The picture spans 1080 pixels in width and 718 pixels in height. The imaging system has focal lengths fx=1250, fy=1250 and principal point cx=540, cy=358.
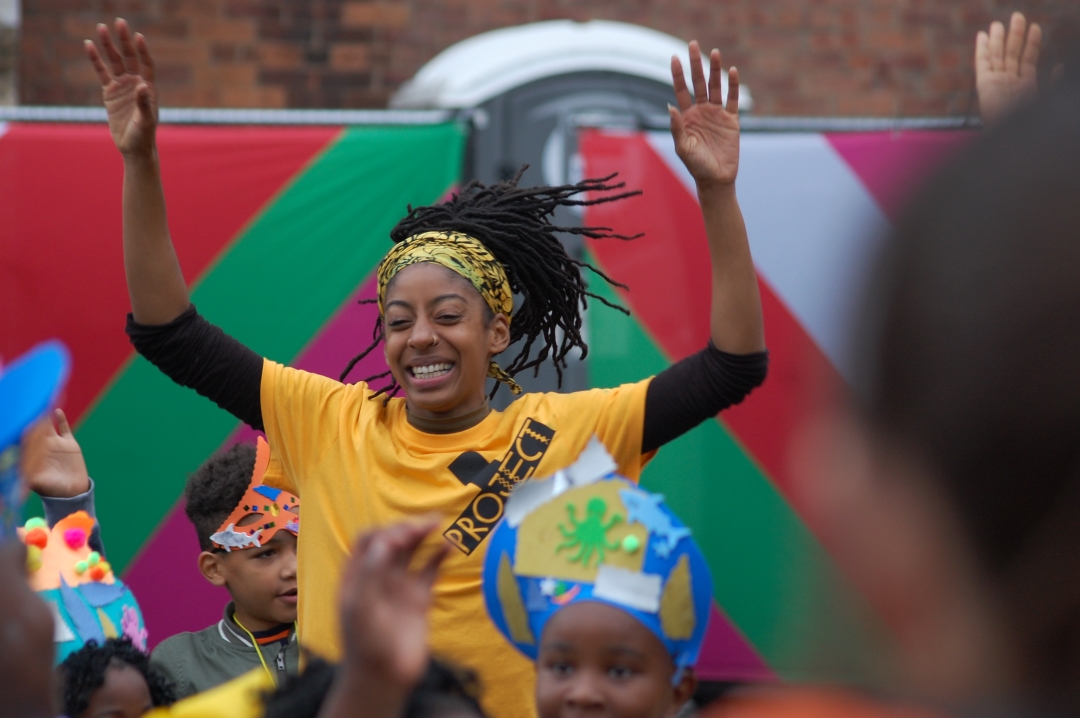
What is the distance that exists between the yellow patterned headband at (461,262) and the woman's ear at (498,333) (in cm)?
2

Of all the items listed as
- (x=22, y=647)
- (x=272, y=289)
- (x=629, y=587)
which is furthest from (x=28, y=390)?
(x=272, y=289)

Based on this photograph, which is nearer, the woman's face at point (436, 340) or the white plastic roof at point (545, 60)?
the woman's face at point (436, 340)

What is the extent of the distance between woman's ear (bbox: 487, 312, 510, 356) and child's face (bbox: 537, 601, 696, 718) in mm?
936

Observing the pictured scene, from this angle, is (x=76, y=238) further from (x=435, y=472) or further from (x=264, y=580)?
(x=435, y=472)

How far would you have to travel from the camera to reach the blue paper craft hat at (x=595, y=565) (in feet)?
6.84

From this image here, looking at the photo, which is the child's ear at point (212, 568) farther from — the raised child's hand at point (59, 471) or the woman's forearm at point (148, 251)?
the woman's forearm at point (148, 251)

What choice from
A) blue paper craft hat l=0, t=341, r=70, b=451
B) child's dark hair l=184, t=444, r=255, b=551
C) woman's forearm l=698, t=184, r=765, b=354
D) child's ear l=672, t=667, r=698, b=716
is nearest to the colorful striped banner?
child's dark hair l=184, t=444, r=255, b=551

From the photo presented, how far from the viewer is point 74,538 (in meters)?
3.02

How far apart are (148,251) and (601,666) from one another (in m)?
1.40

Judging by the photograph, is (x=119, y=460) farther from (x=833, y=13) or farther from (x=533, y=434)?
(x=833, y=13)

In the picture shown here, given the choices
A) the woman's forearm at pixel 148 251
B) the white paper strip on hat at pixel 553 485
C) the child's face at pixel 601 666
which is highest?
the woman's forearm at pixel 148 251

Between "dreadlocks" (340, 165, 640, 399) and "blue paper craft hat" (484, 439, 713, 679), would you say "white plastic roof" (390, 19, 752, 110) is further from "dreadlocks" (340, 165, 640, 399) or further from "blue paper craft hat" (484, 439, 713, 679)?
"blue paper craft hat" (484, 439, 713, 679)

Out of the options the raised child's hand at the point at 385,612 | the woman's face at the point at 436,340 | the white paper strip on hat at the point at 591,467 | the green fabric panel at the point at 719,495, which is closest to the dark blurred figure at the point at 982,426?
the raised child's hand at the point at 385,612

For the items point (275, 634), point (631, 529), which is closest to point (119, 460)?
point (275, 634)
